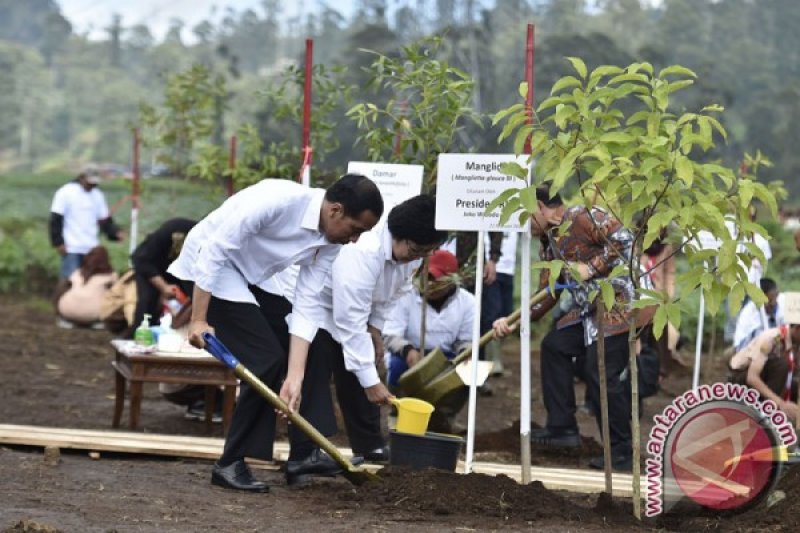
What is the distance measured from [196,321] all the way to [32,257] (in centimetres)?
1722

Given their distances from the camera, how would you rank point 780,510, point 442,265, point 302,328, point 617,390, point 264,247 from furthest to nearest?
point 442,265 → point 617,390 → point 302,328 → point 264,247 → point 780,510

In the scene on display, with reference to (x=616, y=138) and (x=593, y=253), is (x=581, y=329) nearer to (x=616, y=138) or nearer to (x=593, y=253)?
(x=593, y=253)

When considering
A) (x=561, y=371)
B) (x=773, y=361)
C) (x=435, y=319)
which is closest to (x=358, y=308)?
(x=561, y=371)

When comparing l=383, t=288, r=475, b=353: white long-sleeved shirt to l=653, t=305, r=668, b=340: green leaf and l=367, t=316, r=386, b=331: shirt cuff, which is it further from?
l=653, t=305, r=668, b=340: green leaf

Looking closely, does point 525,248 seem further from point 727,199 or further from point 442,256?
point 442,256

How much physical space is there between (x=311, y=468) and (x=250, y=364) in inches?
30.2

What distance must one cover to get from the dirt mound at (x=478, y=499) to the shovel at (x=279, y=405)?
0.23 m

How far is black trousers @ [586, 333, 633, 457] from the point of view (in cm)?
907

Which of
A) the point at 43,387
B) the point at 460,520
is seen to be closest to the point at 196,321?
Result: the point at 460,520

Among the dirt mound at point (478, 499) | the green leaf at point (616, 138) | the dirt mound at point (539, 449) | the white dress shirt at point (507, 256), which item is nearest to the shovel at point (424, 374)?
the dirt mound at point (539, 449)

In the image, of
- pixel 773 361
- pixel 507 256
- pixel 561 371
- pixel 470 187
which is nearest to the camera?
pixel 470 187

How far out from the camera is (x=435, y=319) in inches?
419

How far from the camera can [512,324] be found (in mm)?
8562

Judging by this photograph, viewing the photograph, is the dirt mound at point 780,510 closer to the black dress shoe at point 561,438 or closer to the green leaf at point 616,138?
the green leaf at point 616,138
